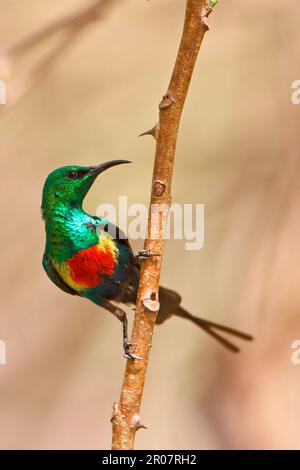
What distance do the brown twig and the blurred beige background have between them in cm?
161

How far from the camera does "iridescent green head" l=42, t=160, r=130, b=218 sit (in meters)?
2.76

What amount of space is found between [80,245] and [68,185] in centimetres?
26

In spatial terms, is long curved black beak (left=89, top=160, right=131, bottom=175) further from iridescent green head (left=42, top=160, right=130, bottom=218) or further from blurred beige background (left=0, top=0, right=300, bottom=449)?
blurred beige background (left=0, top=0, right=300, bottom=449)

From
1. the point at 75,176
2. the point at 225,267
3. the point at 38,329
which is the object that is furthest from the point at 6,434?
the point at 75,176

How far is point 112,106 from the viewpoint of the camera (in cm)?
419

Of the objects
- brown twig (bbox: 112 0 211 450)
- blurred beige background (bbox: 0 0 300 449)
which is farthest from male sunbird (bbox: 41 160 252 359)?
blurred beige background (bbox: 0 0 300 449)

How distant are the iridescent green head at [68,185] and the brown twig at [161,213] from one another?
2.14ft

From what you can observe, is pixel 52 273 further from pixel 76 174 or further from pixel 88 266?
pixel 76 174

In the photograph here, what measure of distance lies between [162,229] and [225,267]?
6.32 feet

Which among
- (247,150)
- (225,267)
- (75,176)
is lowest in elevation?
(75,176)

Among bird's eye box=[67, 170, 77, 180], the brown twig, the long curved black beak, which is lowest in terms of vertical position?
the brown twig

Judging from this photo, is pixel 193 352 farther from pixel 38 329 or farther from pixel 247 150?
pixel 247 150

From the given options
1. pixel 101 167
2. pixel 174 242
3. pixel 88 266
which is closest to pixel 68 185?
pixel 101 167

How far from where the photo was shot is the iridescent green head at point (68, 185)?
9.05 feet
